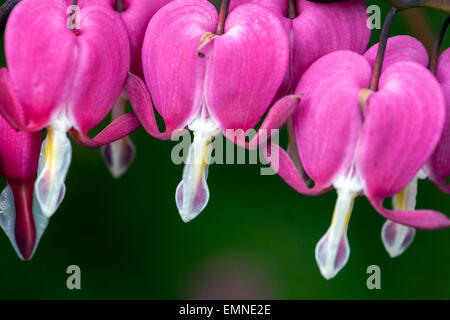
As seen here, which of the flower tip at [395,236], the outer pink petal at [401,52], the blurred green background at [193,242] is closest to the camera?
the outer pink petal at [401,52]

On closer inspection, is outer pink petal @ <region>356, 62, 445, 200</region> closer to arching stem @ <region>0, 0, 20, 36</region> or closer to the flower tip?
the flower tip

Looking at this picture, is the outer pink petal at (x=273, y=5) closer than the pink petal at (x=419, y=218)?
No

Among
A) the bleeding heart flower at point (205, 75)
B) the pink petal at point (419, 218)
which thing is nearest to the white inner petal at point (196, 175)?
the bleeding heart flower at point (205, 75)

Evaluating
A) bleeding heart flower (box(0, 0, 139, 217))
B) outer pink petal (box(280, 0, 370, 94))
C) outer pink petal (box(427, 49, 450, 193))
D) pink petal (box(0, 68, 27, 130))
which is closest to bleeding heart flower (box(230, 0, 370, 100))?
outer pink petal (box(280, 0, 370, 94))

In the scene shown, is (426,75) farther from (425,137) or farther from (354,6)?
(354,6)

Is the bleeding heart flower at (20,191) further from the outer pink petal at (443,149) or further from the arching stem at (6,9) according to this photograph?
the outer pink petal at (443,149)

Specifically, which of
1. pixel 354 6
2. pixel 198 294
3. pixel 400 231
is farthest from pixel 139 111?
pixel 198 294
